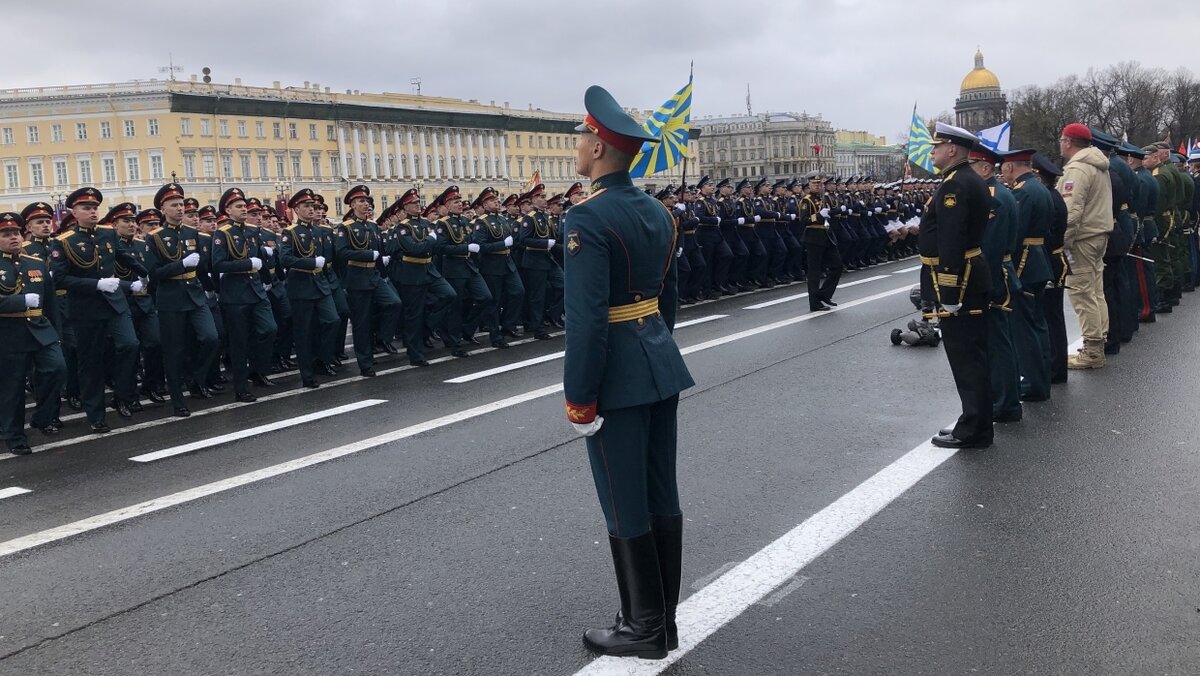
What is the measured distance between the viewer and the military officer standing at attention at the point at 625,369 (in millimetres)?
3879

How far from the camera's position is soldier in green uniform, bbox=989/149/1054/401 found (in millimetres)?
8359

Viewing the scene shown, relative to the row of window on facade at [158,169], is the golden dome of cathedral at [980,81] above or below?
above

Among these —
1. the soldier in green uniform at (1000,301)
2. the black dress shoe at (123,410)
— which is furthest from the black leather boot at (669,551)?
the black dress shoe at (123,410)

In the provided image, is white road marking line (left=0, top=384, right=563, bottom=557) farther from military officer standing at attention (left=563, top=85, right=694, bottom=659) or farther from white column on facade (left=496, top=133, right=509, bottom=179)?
white column on facade (left=496, top=133, right=509, bottom=179)

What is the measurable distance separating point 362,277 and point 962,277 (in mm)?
7314

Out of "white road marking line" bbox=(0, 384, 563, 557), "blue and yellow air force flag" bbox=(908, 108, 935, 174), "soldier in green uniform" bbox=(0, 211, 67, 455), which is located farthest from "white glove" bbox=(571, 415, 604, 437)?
"blue and yellow air force flag" bbox=(908, 108, 935, 174)

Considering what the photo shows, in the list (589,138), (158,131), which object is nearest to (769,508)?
(589,138)

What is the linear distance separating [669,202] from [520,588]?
13236 millimetres

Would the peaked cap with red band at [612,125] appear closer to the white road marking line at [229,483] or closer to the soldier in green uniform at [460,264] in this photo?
the white road marking line at [229,483]

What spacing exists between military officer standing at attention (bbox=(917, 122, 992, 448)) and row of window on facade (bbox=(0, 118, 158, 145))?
334 ft

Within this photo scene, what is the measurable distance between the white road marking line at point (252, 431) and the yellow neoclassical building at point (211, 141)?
85.7 meters

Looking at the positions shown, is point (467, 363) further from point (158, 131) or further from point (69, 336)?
point (158, 131)

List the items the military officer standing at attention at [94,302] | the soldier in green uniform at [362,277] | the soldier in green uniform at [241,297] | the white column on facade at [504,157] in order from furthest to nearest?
1. the white column on facade at [504,157]
2. the soldier in green uniform at [362,277]
3. the soldier in green uniform at [241,297]
4. the military officer standing at attention at [94,302]

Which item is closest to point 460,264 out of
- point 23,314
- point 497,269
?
point 497,269
